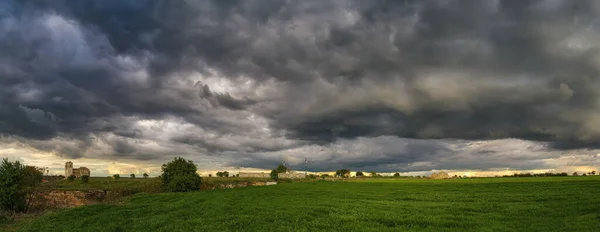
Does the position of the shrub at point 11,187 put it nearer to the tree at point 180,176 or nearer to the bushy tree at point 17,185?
the bushy tree at point 17,185

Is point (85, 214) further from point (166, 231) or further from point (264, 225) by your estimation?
point (264, 225)

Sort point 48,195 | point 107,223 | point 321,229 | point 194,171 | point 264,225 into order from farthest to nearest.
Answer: point 194,171
point 48,195
point 107,223
point 264,225
point 321,229

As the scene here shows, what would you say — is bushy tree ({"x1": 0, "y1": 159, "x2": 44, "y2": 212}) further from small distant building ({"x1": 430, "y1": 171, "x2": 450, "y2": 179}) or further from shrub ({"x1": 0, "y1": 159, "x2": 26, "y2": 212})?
small distant building ({"x1": 430, "y1": 171, "x2": 450, "y2": 179})

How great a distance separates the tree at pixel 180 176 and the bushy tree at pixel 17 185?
2915cm

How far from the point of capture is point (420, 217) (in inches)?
1096

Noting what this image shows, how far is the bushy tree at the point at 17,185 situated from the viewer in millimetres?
46031

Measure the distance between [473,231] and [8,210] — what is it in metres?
48.1

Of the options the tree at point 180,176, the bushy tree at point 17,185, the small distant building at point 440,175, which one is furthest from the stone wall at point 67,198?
the small distant building at point 440,175

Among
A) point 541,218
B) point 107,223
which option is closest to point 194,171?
point 107,223

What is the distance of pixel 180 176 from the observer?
78750mm

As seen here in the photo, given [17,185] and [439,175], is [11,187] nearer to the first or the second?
[17,185]

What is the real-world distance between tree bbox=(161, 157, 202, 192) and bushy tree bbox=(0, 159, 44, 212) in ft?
95.6

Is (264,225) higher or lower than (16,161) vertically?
lower

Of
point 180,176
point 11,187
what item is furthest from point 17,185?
point 180,176
